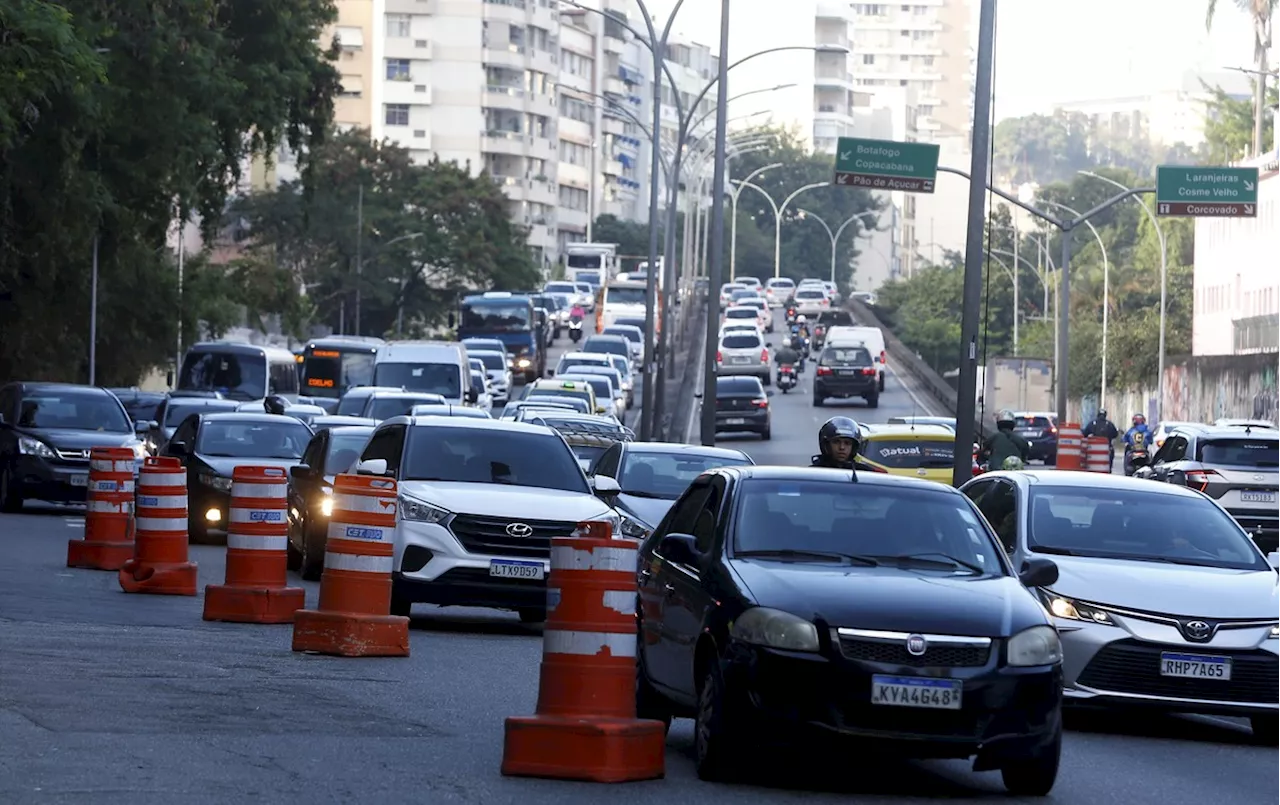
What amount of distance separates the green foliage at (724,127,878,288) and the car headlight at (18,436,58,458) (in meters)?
150

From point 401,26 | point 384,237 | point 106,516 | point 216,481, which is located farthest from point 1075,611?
point 401,26

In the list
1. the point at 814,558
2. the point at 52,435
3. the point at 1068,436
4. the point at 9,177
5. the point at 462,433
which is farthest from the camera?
the point at 1068,436

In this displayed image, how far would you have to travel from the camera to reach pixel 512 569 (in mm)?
17688

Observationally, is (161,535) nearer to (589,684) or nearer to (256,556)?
(256,556)

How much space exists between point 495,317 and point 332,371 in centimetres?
2764

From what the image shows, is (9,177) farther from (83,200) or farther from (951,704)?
(951,704)

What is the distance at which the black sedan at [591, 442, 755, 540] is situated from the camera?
2138cm

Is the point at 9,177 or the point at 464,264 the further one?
the point at 464,264

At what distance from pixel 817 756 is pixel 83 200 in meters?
31.9

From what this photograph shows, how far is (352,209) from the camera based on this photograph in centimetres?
10319

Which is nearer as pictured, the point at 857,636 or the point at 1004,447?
the point at 857,636

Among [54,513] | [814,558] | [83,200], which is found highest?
[83,200]

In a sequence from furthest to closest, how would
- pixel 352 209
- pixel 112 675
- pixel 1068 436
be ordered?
pixel 352 209 < pixel 1068 436 < pixel 112 675

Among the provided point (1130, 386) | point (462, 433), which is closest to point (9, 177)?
point (462, 433)
